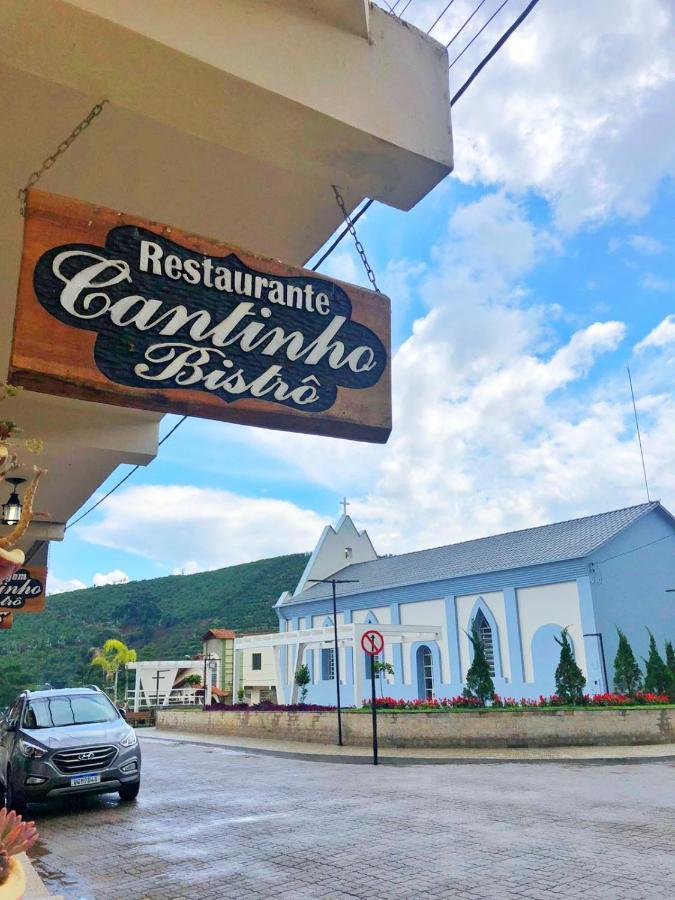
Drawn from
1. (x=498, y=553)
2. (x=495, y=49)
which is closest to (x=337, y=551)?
(x=498, y=553)

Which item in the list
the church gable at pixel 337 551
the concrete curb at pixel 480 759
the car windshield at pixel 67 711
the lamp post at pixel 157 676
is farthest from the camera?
the church gable at pixel 337 551

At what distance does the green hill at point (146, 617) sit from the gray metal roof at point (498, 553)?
33970mm

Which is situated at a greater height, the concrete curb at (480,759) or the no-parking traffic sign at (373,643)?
the no-parking traffic sign at (373,643)

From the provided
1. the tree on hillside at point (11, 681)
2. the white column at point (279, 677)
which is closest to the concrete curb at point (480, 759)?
the white column at point (279, 677)

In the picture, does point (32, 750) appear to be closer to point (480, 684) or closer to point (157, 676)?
point (480, 684)

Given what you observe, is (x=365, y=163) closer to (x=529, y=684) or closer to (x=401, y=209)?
(x=401, y=209)

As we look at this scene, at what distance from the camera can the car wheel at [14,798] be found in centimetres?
877

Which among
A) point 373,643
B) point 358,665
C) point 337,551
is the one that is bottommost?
point 358,665

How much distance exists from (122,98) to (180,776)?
12528 mm

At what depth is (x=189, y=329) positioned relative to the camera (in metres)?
3.19

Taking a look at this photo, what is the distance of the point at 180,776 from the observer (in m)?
12.9

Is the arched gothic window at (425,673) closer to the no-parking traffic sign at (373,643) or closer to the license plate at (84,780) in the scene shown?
the no-parking traffic sign at (373,643)

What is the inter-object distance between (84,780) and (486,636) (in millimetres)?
20334

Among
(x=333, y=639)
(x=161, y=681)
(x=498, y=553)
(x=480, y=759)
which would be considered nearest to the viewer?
(x=480, y=759)
